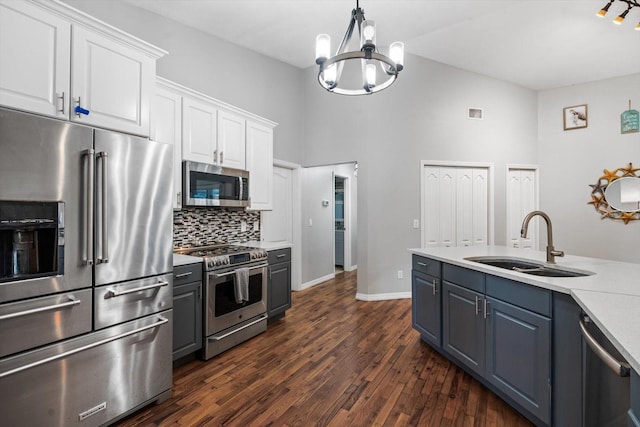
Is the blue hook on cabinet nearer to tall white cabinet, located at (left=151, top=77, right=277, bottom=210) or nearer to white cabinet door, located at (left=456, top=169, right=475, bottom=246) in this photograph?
tall white cabinet, located at (left=151, top=77, right=277, bottom=210)

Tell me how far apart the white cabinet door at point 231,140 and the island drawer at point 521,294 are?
2679 millimetres

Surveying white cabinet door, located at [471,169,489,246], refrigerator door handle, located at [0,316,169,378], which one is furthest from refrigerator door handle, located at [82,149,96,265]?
white cabinet door, located at [471,169,489,246]

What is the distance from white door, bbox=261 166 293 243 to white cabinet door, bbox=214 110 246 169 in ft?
3.35

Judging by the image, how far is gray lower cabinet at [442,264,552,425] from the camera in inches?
66.4

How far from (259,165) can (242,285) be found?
1.54 meters

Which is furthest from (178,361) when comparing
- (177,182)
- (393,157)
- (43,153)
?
(393,157)

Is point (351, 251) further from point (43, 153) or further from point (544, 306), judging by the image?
point (43, 153)

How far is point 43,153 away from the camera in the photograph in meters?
1.51

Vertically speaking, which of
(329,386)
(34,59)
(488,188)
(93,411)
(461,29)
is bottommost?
(329,386)

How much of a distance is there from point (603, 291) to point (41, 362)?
9.09ft

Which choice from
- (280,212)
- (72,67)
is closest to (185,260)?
Result: (72,67)

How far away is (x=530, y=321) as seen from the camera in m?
1.75

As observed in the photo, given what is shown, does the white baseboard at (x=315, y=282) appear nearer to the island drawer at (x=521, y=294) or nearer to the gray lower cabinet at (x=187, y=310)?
the gray lower cabinet at (x=187, y=310)

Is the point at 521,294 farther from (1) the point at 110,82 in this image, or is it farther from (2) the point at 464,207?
(2) the point at 464,207
